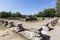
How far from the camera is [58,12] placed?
4669 cm

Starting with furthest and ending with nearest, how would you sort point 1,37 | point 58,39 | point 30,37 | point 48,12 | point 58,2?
1. point 48,12
2. point 58,2
3. point 58,39
4. point 1,37
5. point 30,37

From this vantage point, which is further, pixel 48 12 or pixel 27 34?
pixel 48 12

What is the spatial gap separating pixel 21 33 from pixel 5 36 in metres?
0.78

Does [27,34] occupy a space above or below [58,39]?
above

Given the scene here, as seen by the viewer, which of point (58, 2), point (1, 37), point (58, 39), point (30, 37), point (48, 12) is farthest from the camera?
point (48, 12)

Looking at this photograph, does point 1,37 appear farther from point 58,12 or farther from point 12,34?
point 58,12

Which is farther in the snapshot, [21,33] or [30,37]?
[21,33]

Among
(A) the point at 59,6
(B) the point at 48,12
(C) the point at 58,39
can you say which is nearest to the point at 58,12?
(A) the point at 59,6

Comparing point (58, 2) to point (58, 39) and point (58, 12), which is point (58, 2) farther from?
point (58, 39)

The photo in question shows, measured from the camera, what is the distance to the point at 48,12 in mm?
91375

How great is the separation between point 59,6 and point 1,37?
3943 cm

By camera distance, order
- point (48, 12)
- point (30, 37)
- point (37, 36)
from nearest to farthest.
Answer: point (37, 36) < point (30, 37) < point (48, 12)

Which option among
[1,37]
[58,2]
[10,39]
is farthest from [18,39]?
[58,2]

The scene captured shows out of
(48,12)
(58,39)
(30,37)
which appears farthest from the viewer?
(48,12)
